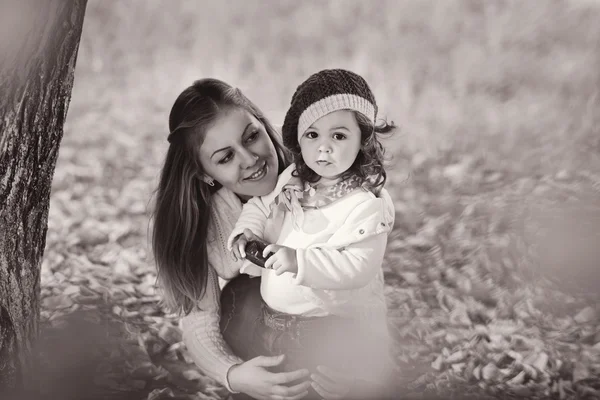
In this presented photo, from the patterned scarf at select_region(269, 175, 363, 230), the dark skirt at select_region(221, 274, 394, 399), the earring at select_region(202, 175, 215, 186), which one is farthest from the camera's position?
the earring at select_region(202, 175, 215, 186)

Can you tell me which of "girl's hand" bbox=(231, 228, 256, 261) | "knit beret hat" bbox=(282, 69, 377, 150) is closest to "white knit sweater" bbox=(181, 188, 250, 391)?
"girl's hand" bbox=(231, 228, 256, 261)

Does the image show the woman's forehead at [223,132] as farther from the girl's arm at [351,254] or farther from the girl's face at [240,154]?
the girl's arm at [351,254]

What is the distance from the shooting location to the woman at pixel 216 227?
207 cm

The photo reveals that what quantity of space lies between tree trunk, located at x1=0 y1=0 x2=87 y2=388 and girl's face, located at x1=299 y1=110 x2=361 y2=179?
2.55 feet

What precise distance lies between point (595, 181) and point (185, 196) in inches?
50.2

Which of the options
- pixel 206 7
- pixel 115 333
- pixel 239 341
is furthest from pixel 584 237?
pixel 115 333

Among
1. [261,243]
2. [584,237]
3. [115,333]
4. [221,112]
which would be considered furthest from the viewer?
[115,333]

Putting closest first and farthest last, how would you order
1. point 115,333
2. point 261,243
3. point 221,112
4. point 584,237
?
1. point 261,243
2. point 221,112
3. point 584,237
4. point 115,333

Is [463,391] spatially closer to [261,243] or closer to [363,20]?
[261,243]

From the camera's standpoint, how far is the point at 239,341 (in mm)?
2219

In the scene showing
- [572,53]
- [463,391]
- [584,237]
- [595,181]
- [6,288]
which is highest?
[572,53]

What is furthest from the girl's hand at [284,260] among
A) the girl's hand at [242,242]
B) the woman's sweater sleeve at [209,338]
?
the woman's sweater sleeve at [209,338]

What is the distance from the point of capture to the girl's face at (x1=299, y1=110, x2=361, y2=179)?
5.98 ft

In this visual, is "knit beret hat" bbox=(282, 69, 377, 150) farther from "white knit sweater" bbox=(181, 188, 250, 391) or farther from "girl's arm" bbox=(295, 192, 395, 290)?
"white knit sweater" bbox=(181, 188, 250, 391)
